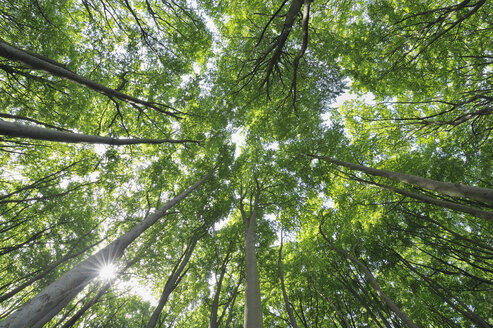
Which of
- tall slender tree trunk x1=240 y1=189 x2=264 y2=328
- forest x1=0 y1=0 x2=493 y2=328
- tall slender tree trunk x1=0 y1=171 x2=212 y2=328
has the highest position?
forest x1=0 y1=0 x2=493 y2=328

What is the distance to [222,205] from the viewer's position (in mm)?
9477

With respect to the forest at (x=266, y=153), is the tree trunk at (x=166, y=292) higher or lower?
lower

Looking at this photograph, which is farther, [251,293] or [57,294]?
[251,293]

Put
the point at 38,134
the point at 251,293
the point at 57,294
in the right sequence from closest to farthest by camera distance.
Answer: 1. the point at 38,134
2. the point at 57,294
3. the point at 251,293

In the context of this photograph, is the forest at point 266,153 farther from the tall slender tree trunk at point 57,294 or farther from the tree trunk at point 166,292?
the tall slender tree trunk at point 57,294

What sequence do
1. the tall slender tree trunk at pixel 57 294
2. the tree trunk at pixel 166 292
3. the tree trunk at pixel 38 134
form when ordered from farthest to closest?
the tree trunk at pixel 166 292
the tall slender tree trunk at pixel 57 294
the tree trunk at pixel 38 134

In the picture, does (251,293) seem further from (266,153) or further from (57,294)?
(266,153)

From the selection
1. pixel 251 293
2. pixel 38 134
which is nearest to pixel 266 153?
pixel 251 293

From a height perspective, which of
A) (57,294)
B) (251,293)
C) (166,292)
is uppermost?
(166,292)

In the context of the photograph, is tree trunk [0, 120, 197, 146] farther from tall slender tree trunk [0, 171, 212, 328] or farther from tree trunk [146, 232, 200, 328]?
tree trunk [146, 232, 200, 328]

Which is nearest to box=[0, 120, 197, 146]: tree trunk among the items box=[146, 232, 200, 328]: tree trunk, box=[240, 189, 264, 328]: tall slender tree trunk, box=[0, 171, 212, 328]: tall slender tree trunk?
box=[0, 171, 212, 328]: tall slender tree trunk

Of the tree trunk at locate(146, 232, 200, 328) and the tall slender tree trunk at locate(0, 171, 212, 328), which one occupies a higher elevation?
the tree trunk at locate(146, 232, 200, 328)

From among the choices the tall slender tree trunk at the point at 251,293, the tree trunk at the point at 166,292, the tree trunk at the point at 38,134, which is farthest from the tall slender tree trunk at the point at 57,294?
the tree trunk at the point at 166,292

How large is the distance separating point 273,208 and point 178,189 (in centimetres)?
542
